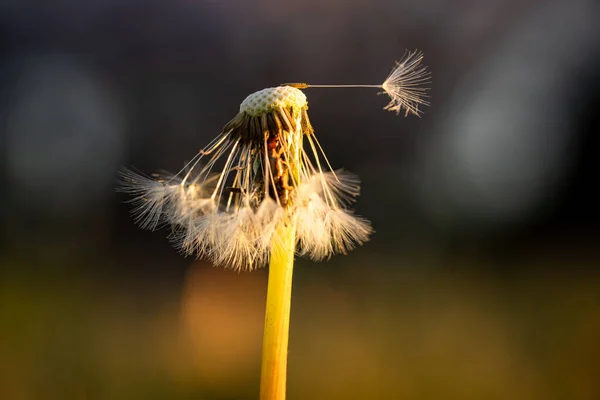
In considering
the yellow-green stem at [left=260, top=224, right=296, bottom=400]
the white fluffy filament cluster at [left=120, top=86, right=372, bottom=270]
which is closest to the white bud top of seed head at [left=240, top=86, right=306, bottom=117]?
the white fluffy filament cluster at [left=120, top=86, right=372, bottom=270]

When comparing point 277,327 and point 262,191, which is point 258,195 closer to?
point 262,191

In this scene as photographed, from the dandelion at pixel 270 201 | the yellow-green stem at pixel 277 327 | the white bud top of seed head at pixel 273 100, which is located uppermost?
the white bud top of seed head at pixel 273 100

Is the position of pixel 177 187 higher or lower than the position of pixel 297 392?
higher

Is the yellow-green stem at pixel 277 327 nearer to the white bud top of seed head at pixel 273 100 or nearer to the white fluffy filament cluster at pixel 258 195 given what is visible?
the white fluffy filament cluster at pixel 258 195

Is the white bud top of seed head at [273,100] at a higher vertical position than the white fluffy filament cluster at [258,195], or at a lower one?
higher

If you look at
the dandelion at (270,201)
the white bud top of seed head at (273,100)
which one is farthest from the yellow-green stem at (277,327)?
the white bud top of seed head at (273,100)

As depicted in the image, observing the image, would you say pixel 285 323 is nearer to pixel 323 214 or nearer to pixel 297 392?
pixel 323 214

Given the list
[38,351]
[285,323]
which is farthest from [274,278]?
[38,351]
